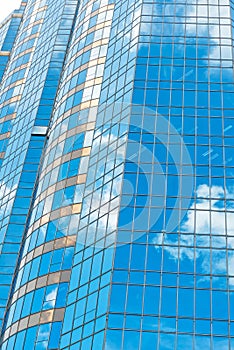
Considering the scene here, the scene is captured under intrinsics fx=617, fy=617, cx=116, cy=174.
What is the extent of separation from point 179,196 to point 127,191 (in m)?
4.19

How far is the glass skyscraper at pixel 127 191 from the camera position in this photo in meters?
43.3

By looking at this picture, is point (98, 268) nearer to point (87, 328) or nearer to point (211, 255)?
point (87, 328)

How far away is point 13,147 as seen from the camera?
238 feet

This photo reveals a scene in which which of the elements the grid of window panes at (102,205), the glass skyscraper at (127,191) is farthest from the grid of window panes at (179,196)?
the grid of window panes at (102,205)

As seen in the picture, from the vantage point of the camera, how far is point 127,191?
162 feet

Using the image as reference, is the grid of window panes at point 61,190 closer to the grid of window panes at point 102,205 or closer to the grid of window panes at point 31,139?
the grid of window panes at point 31,139

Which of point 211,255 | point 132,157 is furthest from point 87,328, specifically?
point 132,157

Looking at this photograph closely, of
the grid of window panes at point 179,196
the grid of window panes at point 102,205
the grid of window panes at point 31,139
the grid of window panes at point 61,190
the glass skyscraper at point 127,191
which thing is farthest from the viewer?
the grid of window panes at point 31,139

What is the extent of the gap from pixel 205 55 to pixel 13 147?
2602 cm

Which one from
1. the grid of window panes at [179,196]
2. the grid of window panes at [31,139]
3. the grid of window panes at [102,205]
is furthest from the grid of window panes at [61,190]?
the grid of window panes at [179,196]

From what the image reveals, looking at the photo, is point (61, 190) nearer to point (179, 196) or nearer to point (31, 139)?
point (179, 196)

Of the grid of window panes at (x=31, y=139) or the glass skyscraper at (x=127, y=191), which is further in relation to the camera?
the grid of window panes at (x=31, y=139)

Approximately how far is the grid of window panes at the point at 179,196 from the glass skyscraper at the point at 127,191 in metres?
0.09

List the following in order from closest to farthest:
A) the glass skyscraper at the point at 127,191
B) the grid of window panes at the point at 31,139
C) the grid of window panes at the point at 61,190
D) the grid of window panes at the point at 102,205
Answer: the glass skyscraper at the point at 127,191, the grid of window panes at the point at 102,205, the grid of window panes at the point at 61,190, the grid of window panes at the point at 31,139
